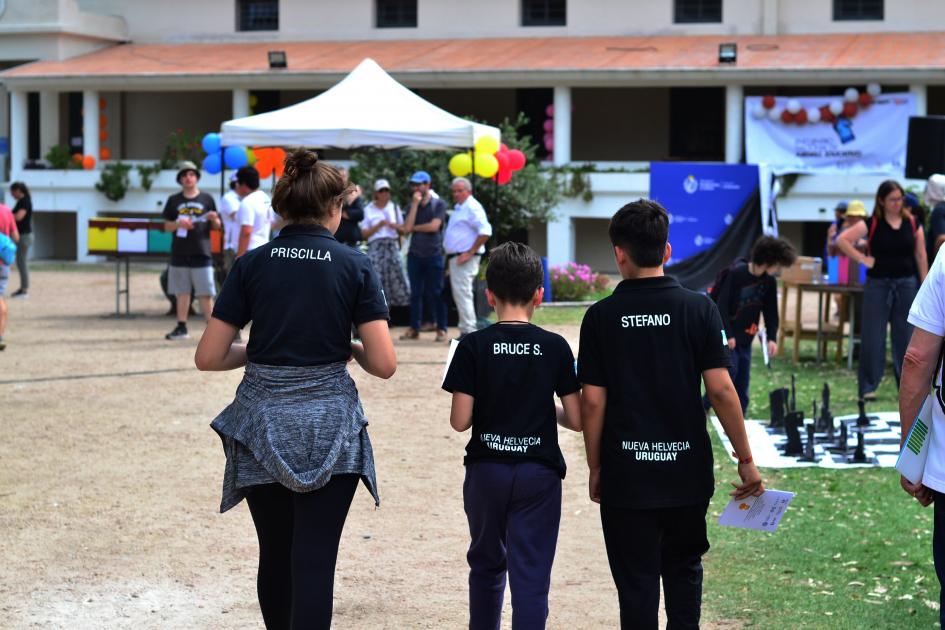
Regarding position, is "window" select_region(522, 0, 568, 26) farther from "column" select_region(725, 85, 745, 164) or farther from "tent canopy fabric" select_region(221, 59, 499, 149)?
"tent canopy fabric" select_region(221, 59, 499, 149)

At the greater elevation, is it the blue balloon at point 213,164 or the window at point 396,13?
the window at point 396,13

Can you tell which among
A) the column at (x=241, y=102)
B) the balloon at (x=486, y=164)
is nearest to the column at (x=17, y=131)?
the column at (x=241, y=102)

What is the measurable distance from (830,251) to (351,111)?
225 inches

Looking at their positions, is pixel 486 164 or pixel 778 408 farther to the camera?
pixel 486 164

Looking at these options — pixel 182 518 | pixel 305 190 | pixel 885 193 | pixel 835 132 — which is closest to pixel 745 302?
pixel 885 193

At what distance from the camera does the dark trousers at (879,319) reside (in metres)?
10.8

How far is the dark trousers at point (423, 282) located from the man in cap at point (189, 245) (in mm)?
2143

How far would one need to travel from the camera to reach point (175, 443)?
8.95m

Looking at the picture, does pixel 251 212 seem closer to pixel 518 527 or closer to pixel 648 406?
pixel 518 527

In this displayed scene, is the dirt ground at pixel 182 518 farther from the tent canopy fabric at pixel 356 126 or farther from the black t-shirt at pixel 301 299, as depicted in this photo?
the tent canopy fabric at pixel 356 126

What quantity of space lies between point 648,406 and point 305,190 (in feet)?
4.10

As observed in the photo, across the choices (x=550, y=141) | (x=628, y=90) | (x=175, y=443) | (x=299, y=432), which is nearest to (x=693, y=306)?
(x=299, y=432)

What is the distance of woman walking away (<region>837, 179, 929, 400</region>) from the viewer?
1069 cm

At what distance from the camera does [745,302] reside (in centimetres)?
894
